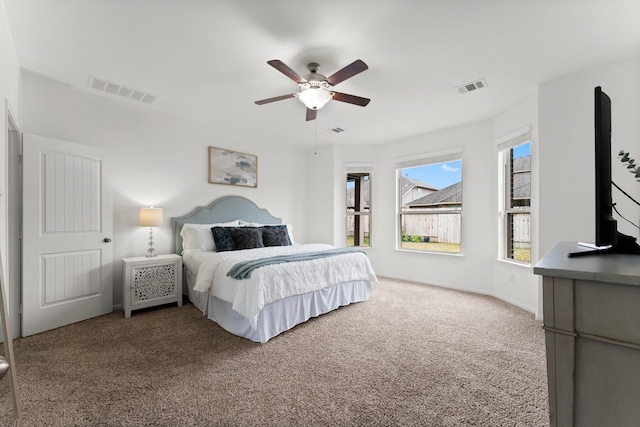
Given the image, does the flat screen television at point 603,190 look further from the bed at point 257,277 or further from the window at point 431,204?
the window at point 431,204

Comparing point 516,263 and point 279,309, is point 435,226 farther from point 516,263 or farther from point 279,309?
point 279,309

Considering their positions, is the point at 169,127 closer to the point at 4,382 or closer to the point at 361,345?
the point at 4,382

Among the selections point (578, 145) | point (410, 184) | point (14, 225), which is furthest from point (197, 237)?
point (578, 145)

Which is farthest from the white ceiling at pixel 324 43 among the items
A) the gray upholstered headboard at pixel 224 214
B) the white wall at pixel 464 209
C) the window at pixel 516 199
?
the gray upholstered headboard at pixel 224 214

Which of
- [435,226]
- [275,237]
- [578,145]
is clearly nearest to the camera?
[578,145]

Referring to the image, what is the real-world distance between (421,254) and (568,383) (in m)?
4.22

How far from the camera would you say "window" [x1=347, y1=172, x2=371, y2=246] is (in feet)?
18.4

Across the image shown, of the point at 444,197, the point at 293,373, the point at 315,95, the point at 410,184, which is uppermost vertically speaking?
the point at 315,95

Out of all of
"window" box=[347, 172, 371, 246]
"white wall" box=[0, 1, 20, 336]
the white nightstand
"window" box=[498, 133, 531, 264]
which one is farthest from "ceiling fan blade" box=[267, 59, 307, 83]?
"window" box=[347, 172, 371, 246]

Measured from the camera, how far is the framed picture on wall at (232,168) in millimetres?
4414

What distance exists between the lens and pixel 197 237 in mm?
3816

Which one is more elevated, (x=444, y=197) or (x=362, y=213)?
(x=444, y=197)

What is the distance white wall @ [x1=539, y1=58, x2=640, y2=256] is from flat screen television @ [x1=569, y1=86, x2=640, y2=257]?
206 cm

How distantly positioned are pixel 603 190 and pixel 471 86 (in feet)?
8.02
